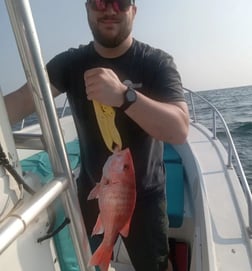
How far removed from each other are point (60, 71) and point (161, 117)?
709 millimetres

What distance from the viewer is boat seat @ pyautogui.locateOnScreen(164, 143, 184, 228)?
2541 mm

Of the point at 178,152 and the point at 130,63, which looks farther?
the point at 178,152

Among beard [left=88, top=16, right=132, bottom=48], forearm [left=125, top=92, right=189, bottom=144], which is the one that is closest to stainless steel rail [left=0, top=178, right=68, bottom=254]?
forearm [left=125, top=92, right=189, bottom=144]

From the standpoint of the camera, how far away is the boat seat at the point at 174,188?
2.54 m

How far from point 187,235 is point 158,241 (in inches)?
38.5

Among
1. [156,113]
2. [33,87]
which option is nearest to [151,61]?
[156,113]

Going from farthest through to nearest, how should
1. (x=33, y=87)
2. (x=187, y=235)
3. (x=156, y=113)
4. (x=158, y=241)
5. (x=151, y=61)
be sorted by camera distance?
(x=187, y=235), (x=158, y=241), (x=151, y=61), (x=156, y=113), (x=33, y=87)

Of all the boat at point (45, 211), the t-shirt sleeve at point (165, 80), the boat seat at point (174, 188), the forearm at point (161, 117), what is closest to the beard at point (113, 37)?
the t-shirt sleeve at point (165, 80)

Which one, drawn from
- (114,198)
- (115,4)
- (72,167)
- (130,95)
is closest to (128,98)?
(130,95)

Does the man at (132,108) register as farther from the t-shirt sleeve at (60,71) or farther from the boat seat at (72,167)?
the boat seat at (72,167)

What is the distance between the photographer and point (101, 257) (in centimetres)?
107

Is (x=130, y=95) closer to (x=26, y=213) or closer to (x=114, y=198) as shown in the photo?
(x=114, y=198)

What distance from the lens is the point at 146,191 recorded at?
176 cm

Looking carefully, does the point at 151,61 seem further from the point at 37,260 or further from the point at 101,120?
the point at 37,260
